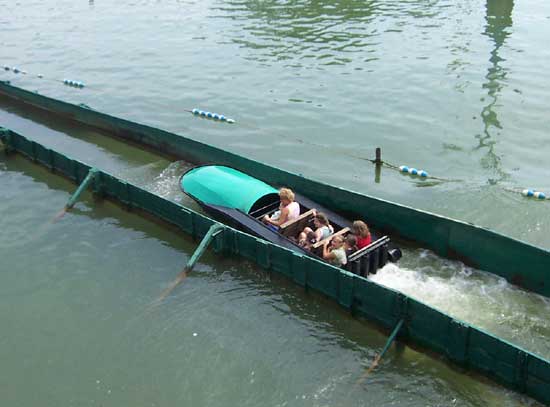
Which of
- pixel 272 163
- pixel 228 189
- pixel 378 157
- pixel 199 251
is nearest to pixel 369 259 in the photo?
pixel 199 251

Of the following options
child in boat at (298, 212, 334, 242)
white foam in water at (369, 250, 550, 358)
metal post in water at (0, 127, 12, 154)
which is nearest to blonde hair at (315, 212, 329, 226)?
child in boat at (298, 212, 334, 242)

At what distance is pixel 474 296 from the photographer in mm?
13664

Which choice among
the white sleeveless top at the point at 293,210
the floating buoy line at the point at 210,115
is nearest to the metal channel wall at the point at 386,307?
the white sleeveless top at the point at 293,210

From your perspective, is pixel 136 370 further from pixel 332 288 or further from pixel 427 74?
pixel 427 74

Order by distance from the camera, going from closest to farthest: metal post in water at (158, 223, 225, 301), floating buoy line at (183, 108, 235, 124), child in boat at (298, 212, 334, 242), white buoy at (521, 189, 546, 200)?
child in boat at (298, 212, 334, 242), metal post in water at (158, 223, 225, 301), white buoy at (521, 189, 546, 200), floating buoy line at (183, 108, 235, 124)

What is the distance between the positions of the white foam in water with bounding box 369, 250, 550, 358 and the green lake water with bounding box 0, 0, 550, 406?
0.04 metres

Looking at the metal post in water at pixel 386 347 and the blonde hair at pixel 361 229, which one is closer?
the metal post in water at pixel 386 347

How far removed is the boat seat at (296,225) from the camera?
15188mm

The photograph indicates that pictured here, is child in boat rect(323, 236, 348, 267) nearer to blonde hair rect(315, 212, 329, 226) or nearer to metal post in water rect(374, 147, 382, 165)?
blonde hair rect(315, 212, 329, 226)

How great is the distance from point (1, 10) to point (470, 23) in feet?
141

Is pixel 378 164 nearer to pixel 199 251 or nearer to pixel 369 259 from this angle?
pixel 369 259

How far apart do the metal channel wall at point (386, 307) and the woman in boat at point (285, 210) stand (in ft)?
3.13

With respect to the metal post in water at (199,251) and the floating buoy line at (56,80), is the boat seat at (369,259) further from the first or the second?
the floating buoy line at (56,80)

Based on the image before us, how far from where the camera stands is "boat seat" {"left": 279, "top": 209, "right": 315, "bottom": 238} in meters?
15.2
